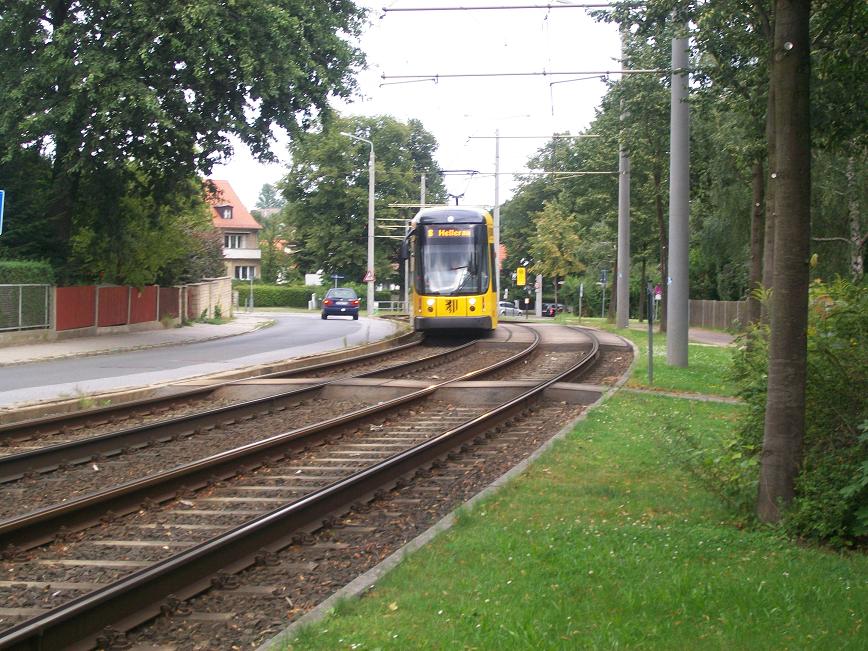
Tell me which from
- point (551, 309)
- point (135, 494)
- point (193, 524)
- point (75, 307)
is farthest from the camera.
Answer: point (551, 309)

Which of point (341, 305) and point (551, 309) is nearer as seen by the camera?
point (341, 305)

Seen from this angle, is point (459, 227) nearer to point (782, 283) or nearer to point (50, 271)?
point (50, 271)

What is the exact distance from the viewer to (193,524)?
814 cm

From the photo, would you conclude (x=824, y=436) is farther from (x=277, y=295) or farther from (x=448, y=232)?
(x=277, y=295)

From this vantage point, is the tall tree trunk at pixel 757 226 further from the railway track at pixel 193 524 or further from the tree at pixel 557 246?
the tree at pixel 557 246

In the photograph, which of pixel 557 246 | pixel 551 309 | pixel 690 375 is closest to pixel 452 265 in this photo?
pixel 690 375

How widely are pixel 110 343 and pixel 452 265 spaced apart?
1100 centimetres

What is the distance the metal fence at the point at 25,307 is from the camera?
96.2 feet

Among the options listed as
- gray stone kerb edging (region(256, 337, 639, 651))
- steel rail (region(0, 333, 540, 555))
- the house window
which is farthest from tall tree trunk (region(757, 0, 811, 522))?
the house window

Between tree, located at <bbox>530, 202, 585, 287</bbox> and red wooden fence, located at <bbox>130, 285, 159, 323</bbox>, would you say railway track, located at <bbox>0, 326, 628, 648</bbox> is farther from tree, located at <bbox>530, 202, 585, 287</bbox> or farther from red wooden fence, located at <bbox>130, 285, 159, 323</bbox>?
tree, located at <bbox>530, 202, 585, 287</bbox>

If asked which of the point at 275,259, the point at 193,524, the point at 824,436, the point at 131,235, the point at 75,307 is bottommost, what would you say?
the point at 193,524

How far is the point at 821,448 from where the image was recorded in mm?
7445

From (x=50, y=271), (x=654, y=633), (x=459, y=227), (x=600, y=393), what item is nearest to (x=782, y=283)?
(x=654, y=633)

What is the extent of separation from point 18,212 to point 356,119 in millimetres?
62587
